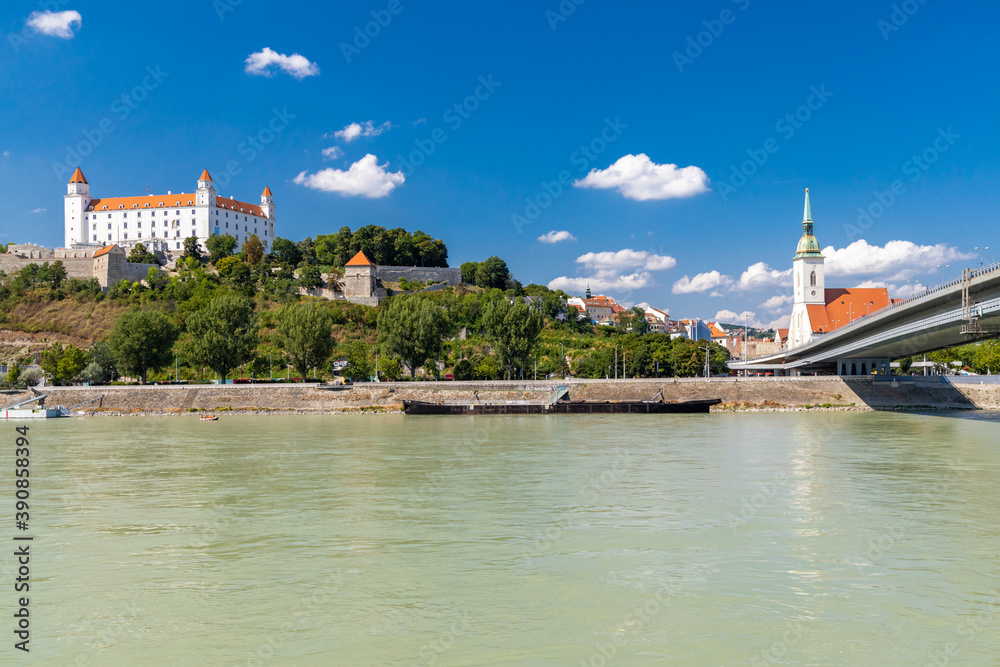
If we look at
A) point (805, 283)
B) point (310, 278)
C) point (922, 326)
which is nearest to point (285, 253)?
point (310, 278)

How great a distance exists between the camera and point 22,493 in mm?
16578

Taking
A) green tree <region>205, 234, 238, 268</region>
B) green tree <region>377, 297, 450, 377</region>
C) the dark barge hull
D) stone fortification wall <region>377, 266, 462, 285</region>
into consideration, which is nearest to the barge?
the dark barge hull

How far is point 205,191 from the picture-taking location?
351ft

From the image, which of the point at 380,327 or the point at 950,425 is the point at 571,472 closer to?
the point at 950,425

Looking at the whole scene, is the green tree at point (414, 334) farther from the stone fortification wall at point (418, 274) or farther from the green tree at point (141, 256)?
the green tree at point (141, 256)

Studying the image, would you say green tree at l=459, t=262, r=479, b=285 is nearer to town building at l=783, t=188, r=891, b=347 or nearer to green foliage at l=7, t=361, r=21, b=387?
town building at l=783, t=188, r=891, b=347

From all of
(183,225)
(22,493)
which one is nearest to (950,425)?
(22,493)

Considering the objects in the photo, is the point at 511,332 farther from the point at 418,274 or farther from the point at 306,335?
the point at 418,274

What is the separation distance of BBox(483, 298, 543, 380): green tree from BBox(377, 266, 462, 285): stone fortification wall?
35277mm

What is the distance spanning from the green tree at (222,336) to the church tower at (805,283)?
66.9 m

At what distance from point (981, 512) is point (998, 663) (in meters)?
8.45

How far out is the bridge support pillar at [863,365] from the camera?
192 ft

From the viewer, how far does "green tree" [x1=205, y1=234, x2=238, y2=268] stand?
97.9 metres

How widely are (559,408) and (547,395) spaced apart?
3.23m
